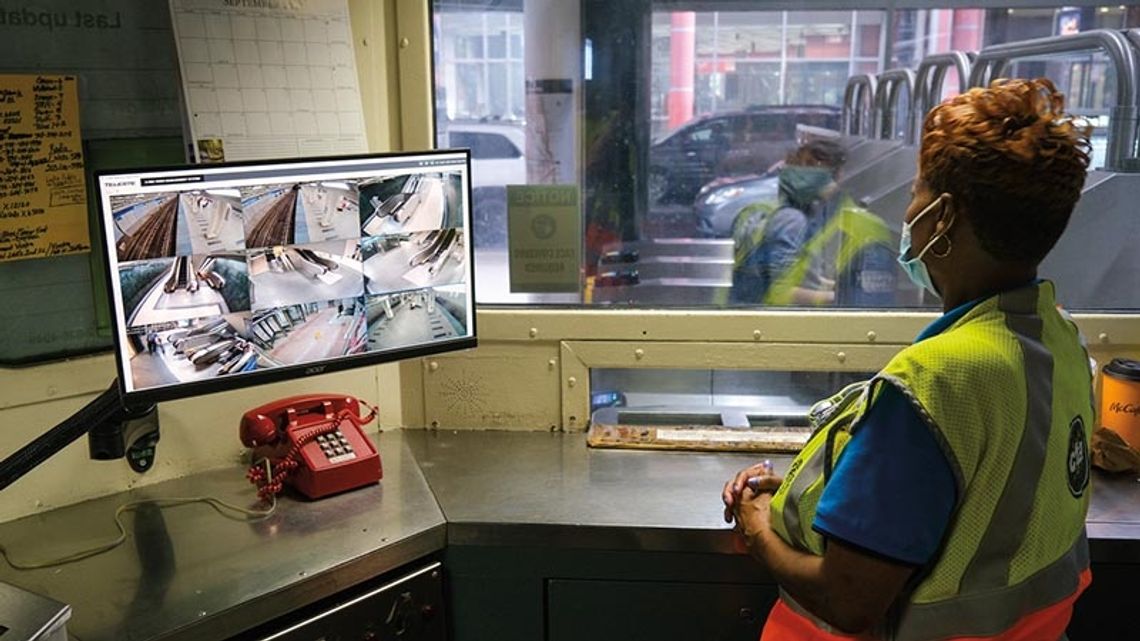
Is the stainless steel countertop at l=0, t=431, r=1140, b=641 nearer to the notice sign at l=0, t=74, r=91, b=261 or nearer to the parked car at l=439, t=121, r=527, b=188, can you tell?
the notice sign at l=0, t=74, r=91, b=261

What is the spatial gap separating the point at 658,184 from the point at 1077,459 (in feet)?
3.86

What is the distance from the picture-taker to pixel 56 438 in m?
1.60

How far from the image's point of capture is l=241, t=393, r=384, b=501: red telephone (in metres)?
1.89

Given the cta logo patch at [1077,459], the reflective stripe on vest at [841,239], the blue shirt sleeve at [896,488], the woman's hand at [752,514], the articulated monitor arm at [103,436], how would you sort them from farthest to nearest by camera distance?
1. the reflective stripe on vest at [841,239]
2. the articulated monitor arm at [103,436]
3. the woman's hand at [752,514]
4. the cta logo patch at [1077,459]
5. the blue shirt sleeve at [896,488]

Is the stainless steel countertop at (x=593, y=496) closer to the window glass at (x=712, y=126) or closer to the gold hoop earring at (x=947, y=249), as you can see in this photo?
the window glass at (x=712, y=126)

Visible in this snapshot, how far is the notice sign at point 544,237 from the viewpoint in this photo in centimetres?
222

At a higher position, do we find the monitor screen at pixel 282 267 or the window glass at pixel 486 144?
the window glass at pixel 486 144

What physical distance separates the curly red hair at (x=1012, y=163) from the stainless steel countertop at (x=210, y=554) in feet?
3.41

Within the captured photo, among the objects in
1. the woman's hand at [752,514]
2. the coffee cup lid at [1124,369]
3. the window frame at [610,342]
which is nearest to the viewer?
the woman's hand at [752,514]

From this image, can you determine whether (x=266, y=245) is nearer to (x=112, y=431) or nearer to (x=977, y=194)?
(x=112, y=431)

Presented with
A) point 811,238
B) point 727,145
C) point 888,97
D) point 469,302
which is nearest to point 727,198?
point 727,145

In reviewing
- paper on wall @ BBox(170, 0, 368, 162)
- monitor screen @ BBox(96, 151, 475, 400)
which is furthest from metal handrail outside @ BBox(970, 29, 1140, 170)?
paper on wall @ BBox(170, 0, 368, 162)

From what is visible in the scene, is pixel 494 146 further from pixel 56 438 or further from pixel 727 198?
pixel 56 438

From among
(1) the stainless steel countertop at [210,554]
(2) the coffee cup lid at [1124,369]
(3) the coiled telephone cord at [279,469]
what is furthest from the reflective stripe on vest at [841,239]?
(3) the coiled telephone cord at [279,469]
